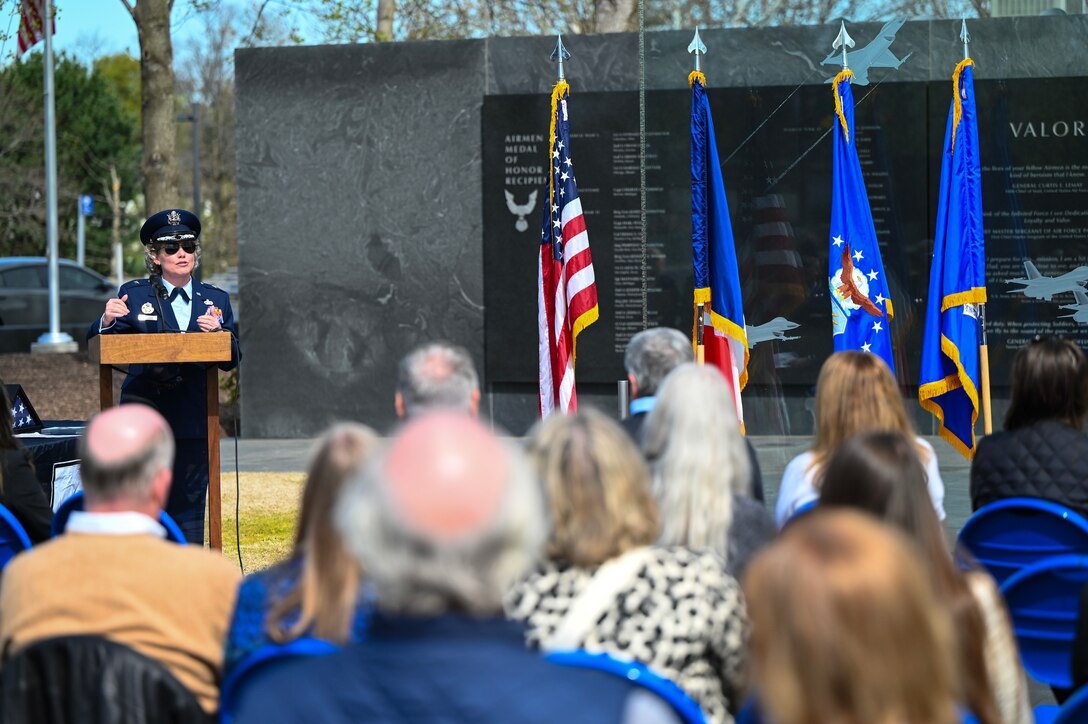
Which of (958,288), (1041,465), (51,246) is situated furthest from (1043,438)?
(51,246)

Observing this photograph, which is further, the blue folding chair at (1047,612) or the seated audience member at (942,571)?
the blue folding chair at (1047,612)

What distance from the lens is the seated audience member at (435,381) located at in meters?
3.54

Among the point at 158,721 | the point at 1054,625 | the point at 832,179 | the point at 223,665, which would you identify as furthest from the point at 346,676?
the point at 832,179

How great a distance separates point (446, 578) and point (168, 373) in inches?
160

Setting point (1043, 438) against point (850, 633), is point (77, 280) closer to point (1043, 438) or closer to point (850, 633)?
point (1043, 438)

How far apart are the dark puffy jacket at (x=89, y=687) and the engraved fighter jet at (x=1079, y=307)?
5.36 metres

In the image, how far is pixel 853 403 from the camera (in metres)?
3.63

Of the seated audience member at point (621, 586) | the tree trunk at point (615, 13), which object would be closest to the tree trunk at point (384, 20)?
the tree trunk at point (615, 13)

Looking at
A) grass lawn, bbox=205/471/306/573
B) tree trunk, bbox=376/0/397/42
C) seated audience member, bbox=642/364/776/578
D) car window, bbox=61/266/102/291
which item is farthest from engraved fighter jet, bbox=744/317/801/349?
car window, bbox=61/266/102/291

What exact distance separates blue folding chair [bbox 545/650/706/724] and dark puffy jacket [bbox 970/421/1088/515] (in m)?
2.21

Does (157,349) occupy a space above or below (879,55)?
below

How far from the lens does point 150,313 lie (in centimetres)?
543

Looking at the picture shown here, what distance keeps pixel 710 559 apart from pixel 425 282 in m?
9.20

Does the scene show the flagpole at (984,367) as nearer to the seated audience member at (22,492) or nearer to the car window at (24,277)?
the seated audience member at (22,492)
